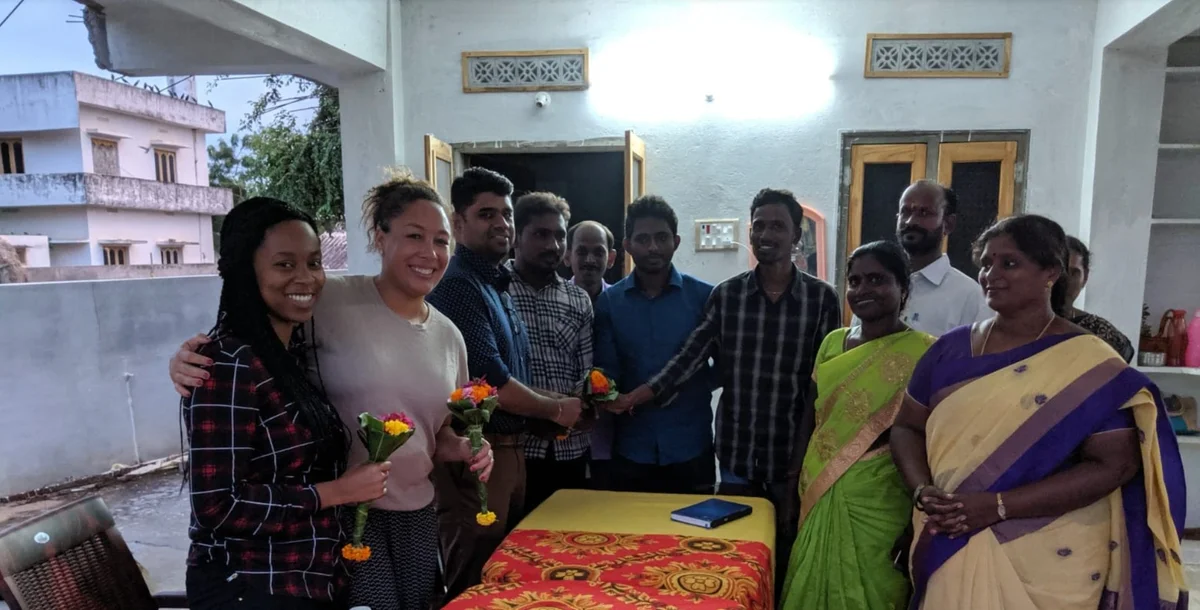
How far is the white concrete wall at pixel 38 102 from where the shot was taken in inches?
637

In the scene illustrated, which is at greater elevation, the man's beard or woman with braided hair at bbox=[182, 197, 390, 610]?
the man's beard

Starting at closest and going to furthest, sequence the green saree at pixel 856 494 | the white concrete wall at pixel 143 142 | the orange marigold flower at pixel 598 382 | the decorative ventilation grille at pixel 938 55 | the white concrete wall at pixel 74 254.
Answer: the green saree at pixel 856 494 < the orange marigold flower at pixel 598 382 < the decorative ventilation grille at pixel 938 55 < the white concrete wall at pixel 74 254 < the white concrete wall at pixel 143 142

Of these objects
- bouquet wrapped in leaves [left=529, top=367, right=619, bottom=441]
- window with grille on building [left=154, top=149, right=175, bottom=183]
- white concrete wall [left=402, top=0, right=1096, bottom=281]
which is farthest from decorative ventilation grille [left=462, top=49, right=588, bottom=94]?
window with grille on building [left=154, top=149, right=175, bottom=183]

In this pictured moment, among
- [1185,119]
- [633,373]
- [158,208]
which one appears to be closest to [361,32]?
[633,373]

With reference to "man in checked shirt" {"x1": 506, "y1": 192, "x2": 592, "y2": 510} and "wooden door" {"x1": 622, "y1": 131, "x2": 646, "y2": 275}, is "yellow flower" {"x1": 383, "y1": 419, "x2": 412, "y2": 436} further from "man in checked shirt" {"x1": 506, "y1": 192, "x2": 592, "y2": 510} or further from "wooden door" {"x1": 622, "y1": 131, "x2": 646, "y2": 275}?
"wooden door" {"x1": 622, "y1": 131, "x2": 646, "y2": 275}

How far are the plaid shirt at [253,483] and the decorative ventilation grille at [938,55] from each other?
13.5ft

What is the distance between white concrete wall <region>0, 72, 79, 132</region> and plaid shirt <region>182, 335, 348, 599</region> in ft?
64.2

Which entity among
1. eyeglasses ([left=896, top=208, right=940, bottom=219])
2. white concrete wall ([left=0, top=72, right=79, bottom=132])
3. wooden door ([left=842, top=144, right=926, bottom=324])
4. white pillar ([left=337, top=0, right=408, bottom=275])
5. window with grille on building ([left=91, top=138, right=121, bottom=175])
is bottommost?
eyeglasses ([left=896, top=208, right=940, bottom=219])

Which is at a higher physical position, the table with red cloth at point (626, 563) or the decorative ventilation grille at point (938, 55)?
the decorative ventilation grille at point (938, 55)

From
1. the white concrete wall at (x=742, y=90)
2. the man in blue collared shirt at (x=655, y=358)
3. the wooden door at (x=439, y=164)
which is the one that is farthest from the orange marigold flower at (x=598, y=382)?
the white concrete wall at (x=742, y=90)

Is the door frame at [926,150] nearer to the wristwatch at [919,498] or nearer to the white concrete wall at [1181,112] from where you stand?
the white concrete wall at [1181,112]

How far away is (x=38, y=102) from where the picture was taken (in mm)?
16375

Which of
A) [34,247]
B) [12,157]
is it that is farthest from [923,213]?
[12,157]

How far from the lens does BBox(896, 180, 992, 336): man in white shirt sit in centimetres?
254
